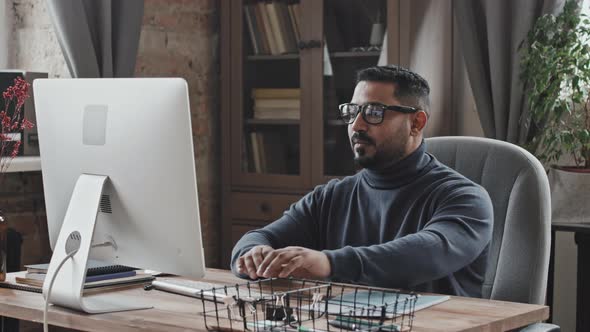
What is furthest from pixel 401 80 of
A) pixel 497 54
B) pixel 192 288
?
pixel 497 54

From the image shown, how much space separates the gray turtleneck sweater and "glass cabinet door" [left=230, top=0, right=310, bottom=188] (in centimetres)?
140

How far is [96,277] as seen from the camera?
7.04 ft

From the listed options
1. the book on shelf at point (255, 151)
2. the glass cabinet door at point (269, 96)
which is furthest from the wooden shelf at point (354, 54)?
the book on shelf at point (255, 151)

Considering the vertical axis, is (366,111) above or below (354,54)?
below

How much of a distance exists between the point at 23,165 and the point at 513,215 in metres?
1.73

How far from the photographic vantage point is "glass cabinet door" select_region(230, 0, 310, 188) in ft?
12.8

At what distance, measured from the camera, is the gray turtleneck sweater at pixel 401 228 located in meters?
2.03

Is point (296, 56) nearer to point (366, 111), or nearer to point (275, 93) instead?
point (275, 93)

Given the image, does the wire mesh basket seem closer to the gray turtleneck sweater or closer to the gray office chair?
the gray turtleneck sweater

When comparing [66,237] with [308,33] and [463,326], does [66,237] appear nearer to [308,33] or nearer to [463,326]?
[463,326]

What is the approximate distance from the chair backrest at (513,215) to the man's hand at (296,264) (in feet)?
1.59

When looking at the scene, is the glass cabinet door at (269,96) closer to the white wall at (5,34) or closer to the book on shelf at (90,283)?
the white wall at (5,34)

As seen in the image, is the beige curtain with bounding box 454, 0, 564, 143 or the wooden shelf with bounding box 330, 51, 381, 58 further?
the wooden shelf with bounding box 330, 51, 381, 58

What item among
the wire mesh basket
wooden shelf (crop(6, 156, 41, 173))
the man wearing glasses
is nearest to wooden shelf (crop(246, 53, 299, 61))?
wooden shelf (crop(6, 156, 41, 173))
